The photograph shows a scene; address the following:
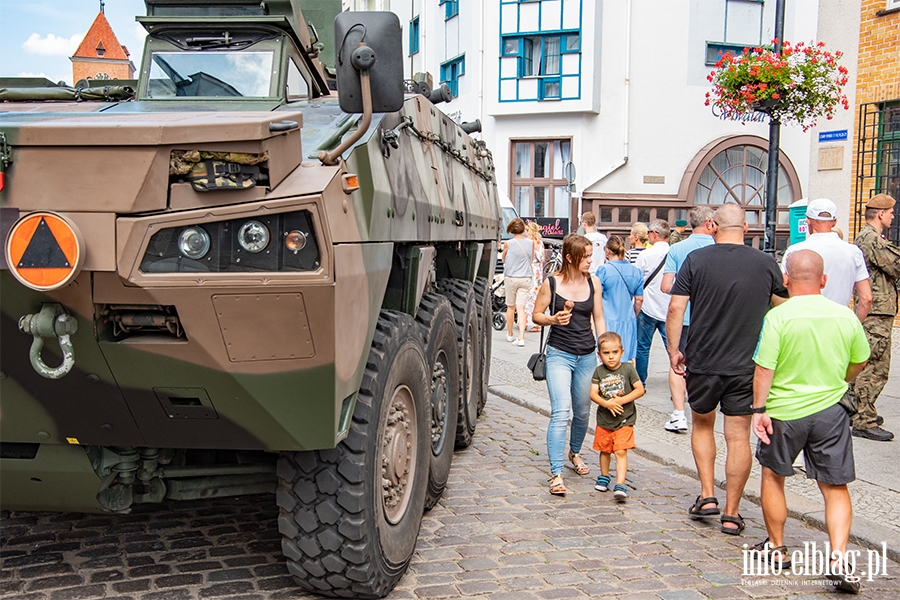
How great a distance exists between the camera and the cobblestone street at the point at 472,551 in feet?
14.9

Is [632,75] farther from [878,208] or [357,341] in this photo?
[357,341]

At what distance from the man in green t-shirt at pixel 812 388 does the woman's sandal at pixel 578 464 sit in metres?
2.13

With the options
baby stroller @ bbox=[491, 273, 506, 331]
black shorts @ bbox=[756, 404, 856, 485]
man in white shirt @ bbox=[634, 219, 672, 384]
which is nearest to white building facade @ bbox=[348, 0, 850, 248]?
baby stroller @ bbox=[491, 273, 506, 331]

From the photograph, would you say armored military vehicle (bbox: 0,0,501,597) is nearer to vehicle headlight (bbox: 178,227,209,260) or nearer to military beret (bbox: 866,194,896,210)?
vehicle headlight (bbox: 178,227,209,260)

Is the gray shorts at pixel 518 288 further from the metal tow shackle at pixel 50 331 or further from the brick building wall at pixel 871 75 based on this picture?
the metal tow shackle at pixel 50 331

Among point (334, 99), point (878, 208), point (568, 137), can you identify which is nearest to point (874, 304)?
point (878, 208)

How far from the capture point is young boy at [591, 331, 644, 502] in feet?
21.0

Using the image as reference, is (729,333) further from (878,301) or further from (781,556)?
(878,301)

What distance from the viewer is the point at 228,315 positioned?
11.3 ft

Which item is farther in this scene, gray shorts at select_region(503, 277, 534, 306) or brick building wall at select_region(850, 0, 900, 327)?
gray shorts at select_region(503, 277, 534, 306)

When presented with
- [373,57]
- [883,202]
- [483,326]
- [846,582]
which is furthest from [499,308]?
[373,57]

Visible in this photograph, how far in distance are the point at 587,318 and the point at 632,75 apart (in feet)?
76.9

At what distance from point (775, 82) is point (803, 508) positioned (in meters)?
7.70

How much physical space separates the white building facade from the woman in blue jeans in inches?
862
